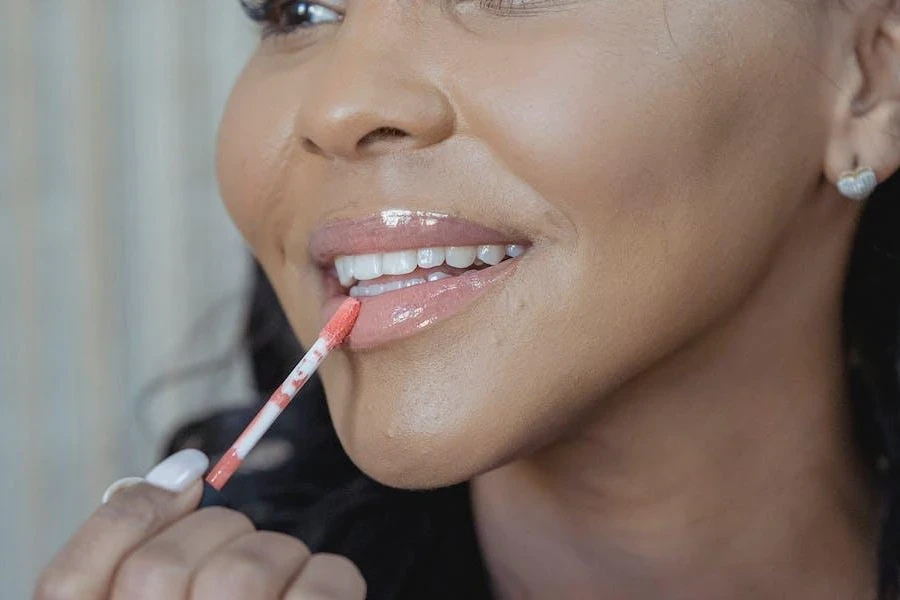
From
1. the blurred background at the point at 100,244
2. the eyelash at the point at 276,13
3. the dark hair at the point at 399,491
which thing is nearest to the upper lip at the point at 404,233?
the eyelash at the point at 276,13

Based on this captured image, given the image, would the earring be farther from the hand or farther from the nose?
the hand

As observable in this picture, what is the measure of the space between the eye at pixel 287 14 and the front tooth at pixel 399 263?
22 cm

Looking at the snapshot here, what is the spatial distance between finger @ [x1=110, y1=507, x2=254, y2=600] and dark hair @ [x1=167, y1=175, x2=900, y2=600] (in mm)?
325

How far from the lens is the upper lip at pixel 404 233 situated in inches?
29.5

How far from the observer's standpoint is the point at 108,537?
2.35ft

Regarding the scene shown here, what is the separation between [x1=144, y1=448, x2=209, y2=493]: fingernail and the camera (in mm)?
771

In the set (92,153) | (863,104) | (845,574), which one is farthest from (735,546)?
(92,153)

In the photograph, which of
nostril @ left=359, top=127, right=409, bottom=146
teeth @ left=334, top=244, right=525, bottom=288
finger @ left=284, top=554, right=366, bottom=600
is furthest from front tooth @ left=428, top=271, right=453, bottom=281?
finger @ left=284, top=554, right=366, bottom=600

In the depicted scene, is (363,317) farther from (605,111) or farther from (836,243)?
(836,243)

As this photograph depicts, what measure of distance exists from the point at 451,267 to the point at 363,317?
0.08 m

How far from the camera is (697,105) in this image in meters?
0.73

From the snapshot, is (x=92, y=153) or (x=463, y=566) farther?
(x=92, y=153)

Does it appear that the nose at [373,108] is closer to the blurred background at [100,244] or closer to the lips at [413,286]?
the lips at [413,286]

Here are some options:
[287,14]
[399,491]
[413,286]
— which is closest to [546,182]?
[413,286]
